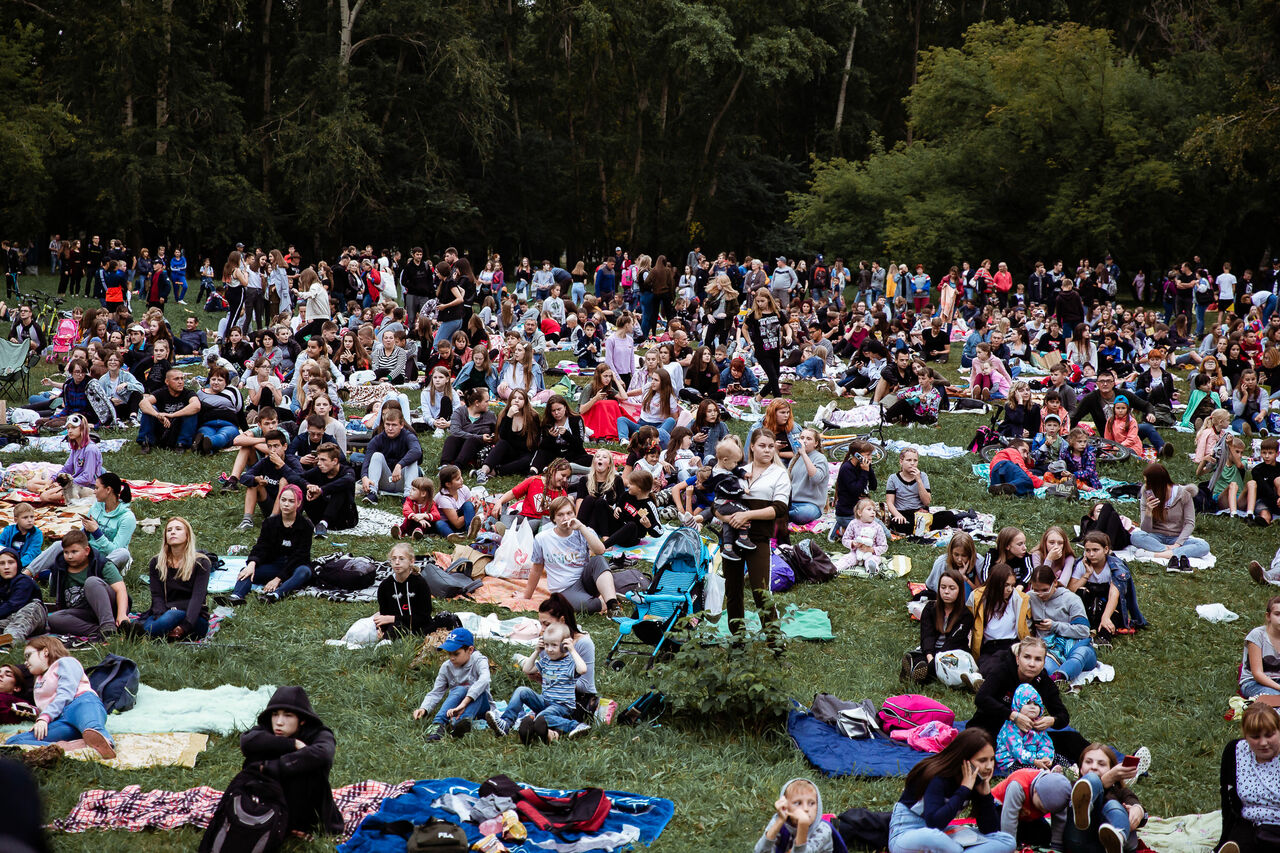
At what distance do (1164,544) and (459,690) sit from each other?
24.1 ft

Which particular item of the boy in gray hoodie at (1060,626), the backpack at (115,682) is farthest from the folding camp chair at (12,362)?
the boy in gray hoodie at (1060,626)

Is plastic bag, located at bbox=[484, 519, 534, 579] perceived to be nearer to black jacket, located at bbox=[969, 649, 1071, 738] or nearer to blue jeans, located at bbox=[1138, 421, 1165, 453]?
black jacket, located at bbox=[969, 649, 1071, 738]

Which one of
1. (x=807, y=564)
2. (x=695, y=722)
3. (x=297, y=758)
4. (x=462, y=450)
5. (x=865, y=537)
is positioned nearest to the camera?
(x=297, y=758)

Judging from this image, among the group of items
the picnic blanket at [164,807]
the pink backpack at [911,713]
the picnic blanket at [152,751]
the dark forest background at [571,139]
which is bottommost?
the picnic blanket at [152,751]

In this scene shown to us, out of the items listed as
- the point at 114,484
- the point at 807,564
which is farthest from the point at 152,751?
the point at 807,564

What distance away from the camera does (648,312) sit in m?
22.3

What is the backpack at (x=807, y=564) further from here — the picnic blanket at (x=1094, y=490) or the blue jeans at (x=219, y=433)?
the blue jeans at (x=219, y=433)

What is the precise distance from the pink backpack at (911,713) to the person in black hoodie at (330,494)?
18.6 ft

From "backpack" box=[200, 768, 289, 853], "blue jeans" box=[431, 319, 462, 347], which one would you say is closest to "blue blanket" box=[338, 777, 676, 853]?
"backpack" box=[200, 768, 289, 853]

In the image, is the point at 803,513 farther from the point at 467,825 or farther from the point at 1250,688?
the point at 467,825

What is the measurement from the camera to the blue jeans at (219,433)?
13633mm

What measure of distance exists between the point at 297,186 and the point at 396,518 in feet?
77.7

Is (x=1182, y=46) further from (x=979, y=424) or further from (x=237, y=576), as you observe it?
(x=237, y=576)

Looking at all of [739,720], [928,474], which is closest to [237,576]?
[739,720]
